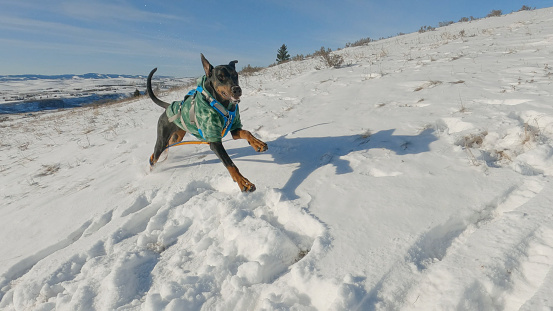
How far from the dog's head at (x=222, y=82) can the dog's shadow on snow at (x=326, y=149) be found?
2.73 ft

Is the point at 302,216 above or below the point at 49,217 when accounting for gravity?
above

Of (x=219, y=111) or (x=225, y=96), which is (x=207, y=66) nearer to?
(x=225, y=96)

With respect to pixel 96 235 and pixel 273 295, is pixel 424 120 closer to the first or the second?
pixel 273 295

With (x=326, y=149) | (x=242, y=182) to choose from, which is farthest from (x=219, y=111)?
(x=326, y=149)

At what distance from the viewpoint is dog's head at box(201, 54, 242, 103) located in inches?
113

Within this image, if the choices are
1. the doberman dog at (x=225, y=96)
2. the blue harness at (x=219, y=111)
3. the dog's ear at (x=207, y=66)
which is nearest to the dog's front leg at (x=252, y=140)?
the doberman dog at (x=225, y=96)

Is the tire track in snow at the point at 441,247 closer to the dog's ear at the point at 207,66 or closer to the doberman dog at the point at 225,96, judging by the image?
the doberman dog at the point at 225,96

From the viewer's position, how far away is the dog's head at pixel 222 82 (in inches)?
113

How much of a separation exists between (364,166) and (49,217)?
10.7 ft

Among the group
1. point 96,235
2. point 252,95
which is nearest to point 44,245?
point 96,235

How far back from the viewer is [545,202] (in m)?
1.69

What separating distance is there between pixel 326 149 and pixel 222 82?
4.42 feet

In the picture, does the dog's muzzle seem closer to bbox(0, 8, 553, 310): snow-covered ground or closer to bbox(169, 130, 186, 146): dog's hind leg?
bbox(0, 8, 553, 310): snow-covered ground

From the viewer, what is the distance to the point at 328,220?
78.2 inches
